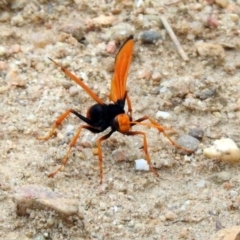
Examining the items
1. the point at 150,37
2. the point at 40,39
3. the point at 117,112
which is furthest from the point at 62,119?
the point at 150,37

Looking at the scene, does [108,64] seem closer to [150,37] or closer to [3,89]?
Result: [150,37]

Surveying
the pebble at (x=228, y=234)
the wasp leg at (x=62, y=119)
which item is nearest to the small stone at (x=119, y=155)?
the wasp leg at (x=62, y=119)

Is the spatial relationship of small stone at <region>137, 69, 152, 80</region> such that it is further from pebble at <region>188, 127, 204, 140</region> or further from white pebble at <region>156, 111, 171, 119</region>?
pebble at <region>188, 127, 204, 140</region>

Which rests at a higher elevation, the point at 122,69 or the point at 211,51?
the point at 122,69

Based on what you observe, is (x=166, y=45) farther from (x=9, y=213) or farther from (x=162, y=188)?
(x=9, y=213)

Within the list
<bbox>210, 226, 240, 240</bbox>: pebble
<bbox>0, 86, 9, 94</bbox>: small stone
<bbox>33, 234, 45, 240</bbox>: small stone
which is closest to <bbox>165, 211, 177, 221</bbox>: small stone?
<bbox>210, 226, 240, 240</bbox>: pebble

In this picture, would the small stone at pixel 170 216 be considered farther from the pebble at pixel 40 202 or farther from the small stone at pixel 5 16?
the small stone at pixel 5 16
